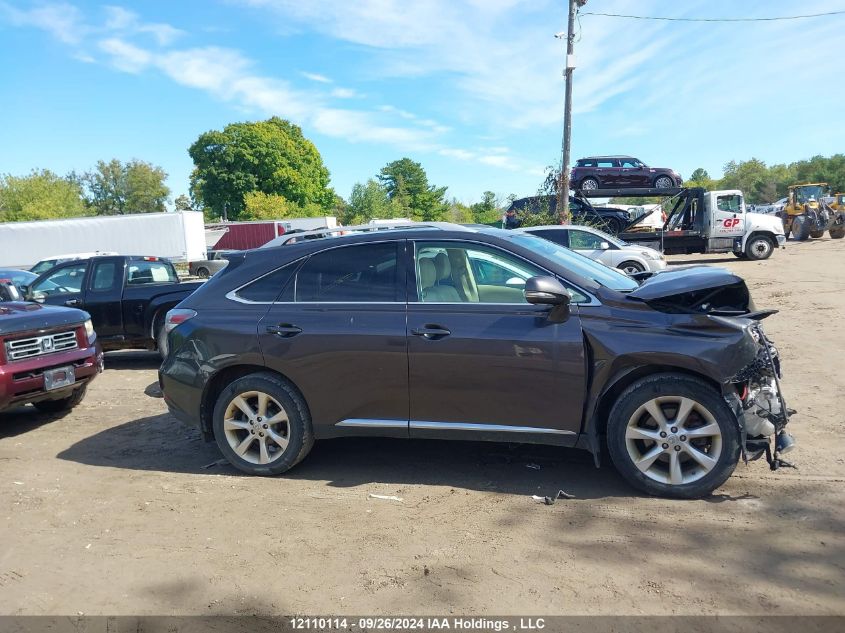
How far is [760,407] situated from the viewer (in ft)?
13.0

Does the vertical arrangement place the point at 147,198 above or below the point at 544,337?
above

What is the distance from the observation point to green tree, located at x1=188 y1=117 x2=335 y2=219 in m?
60.9

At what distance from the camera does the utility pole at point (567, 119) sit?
18734 millimetres

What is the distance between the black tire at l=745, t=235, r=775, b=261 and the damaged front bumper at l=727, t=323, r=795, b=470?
20355 millimetres

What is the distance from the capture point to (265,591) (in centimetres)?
316

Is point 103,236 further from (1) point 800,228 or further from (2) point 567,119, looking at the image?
(1) point 800,228

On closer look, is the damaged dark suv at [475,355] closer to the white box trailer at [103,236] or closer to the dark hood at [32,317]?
the dark hood at [32,317]

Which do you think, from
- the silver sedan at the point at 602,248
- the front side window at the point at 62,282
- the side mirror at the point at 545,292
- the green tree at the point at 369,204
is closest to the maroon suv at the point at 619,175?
the silver sedan at the point at 602,248

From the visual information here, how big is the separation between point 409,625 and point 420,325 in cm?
198

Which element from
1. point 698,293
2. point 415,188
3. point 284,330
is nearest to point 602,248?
point 698,293

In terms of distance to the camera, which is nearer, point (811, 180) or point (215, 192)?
point (215, 192)

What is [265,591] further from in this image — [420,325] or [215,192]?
[215,192]

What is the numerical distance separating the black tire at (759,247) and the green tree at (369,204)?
1657 inches

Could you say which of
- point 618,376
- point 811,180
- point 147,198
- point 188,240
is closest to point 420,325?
point 618,376
